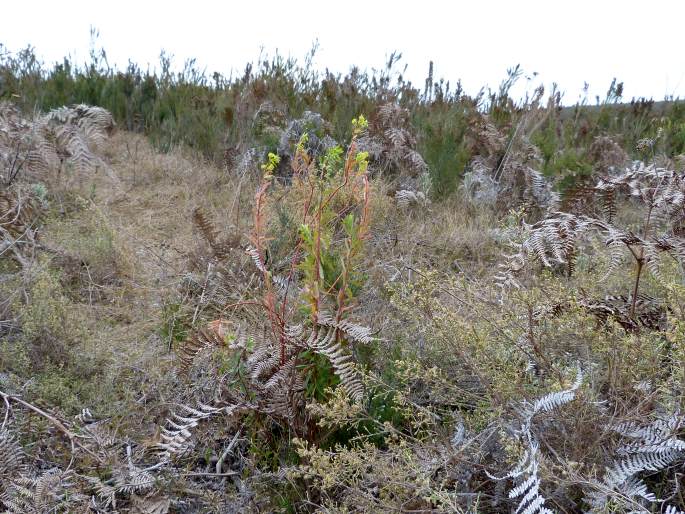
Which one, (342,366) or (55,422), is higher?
(342,366)

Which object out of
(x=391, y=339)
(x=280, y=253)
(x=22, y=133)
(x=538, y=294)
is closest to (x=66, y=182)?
(x=22, y=133)

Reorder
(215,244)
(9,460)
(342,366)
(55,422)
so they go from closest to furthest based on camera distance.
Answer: (342,366) < (9,460) < (55,422) < (215,244)

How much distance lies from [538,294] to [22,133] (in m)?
3.49

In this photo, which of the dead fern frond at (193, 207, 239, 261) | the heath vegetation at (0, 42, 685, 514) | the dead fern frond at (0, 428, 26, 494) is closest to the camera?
the heath vegetation at (0, 42, 685, 514)

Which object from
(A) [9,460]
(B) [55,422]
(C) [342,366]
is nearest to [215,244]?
(B) [55,422]

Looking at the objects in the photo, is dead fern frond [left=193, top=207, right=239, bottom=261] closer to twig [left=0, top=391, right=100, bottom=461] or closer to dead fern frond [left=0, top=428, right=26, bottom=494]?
twig [left=0, top=391, right=100, bottom=461]

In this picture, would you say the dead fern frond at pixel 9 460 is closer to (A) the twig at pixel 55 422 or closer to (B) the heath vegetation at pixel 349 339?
(B) the heath vegetation at pixel 349 339

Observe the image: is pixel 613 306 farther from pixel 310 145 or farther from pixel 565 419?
pixel 310 145

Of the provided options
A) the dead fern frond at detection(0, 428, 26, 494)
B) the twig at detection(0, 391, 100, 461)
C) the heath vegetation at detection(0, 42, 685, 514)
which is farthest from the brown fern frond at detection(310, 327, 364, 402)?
the dead fern frond at detection(0, 428, 26, 494)

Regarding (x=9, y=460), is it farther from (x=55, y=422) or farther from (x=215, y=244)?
(x=215, y=244)

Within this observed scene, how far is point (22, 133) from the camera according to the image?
399cm

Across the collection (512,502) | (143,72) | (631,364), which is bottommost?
(512,502)

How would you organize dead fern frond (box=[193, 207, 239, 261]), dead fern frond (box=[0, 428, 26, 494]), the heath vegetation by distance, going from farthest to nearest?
dead fern frond (box=[193, 207, 239, 261]), dead fern frond (box=[0, 428, 26, 494]), the heath vegetation

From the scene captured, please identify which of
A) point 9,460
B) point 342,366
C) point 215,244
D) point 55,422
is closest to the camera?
point 342,366
